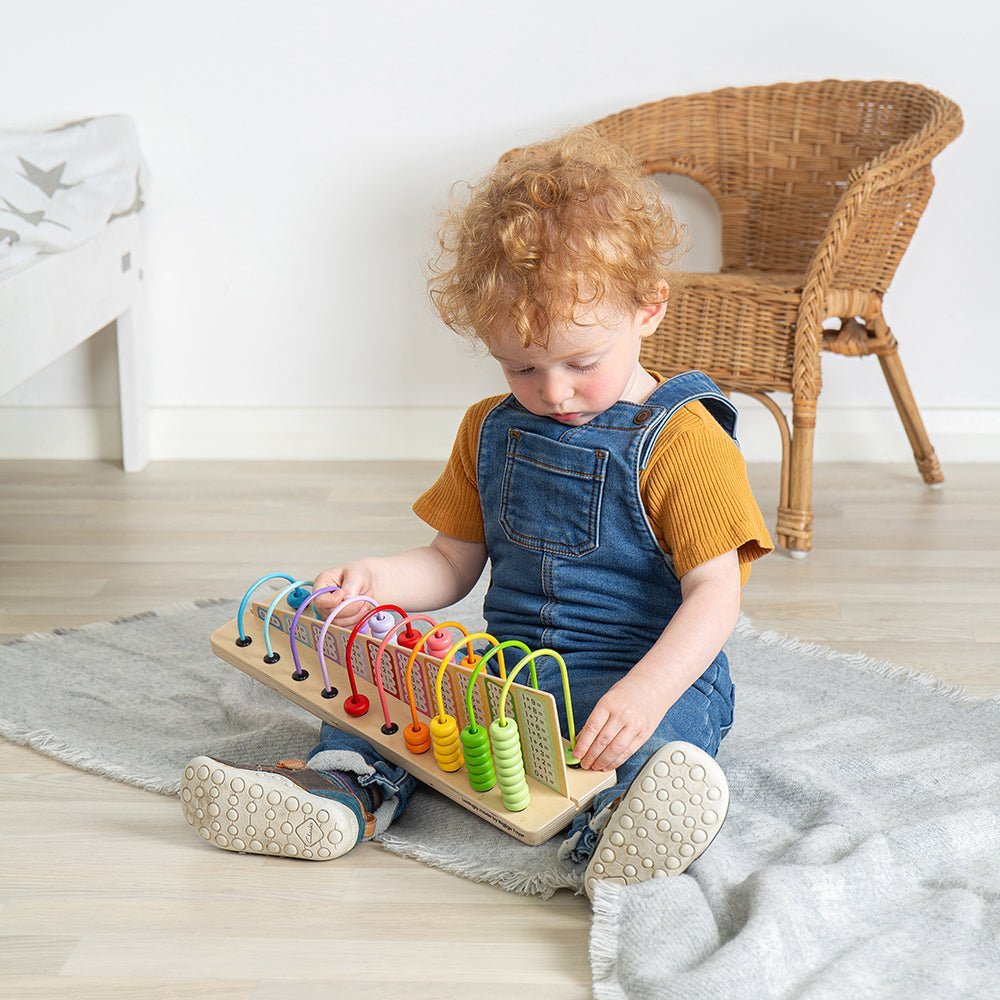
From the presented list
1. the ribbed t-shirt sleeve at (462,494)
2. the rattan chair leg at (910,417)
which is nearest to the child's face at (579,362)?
the ribbed t-shirt sleeve at (462,494)

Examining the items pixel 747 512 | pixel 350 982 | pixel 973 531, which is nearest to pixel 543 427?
pixel 747 512

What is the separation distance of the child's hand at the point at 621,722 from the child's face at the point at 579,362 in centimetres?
25

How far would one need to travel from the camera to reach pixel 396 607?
1199 millimetres

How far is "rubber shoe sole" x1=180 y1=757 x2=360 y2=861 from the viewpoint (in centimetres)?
105

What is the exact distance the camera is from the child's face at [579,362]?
3.53 feet

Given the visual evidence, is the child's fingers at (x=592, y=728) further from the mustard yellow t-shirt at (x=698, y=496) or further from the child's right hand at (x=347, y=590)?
the child's right hand at (x=347, y=590)

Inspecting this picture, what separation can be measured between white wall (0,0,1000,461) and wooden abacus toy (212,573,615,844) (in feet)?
3.85

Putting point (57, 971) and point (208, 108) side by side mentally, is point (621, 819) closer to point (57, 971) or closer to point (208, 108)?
point (57, 971)

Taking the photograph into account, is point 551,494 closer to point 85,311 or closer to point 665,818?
point 665,818

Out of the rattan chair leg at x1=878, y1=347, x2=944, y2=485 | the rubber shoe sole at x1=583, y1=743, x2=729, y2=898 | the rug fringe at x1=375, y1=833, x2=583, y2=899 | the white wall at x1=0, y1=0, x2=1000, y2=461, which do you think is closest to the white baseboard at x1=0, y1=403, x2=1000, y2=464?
the white wall at x1=0, y1=0, x2=1000, y2=461

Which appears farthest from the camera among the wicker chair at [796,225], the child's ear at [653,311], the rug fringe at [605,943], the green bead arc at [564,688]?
the wicker chair at [796,225]

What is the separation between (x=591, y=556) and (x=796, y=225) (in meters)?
1.18

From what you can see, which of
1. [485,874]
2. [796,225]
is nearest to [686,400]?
[485,874]

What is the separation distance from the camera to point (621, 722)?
1.03 meters
